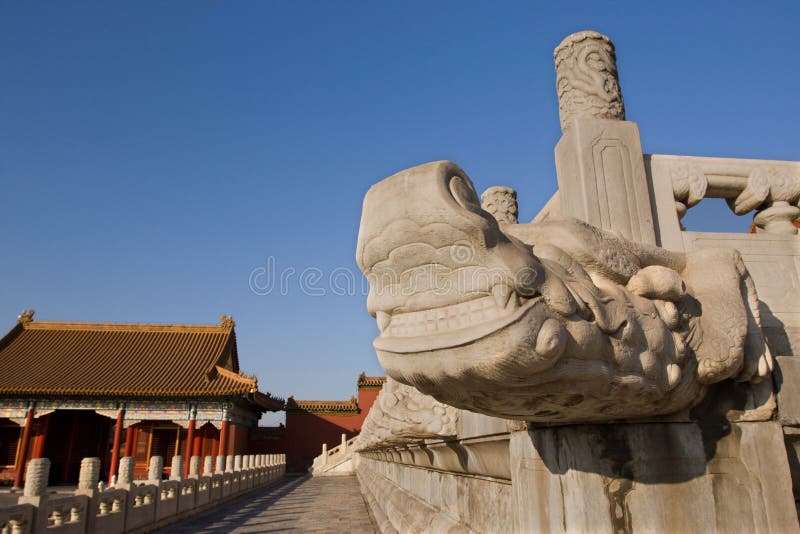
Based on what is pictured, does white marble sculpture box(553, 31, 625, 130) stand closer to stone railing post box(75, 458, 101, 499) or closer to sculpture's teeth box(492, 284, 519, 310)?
sculpture's teeth box(492, 284, 519, 310)

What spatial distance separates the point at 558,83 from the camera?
2.87 metres

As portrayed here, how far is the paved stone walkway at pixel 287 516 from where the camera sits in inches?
345

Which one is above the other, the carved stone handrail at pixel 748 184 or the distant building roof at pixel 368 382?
the distant building roof at pixel 368 382

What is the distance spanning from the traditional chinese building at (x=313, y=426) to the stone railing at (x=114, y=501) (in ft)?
42.0

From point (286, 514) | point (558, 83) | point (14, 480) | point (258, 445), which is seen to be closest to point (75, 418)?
point (14, 480)

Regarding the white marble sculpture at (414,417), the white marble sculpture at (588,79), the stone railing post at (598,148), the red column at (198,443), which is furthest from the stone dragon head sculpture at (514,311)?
the red column at (198,443)

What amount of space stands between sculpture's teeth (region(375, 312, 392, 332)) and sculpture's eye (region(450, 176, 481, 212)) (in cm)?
36

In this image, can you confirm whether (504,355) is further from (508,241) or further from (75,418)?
(75,418)

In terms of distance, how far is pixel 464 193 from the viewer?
1.20 meters

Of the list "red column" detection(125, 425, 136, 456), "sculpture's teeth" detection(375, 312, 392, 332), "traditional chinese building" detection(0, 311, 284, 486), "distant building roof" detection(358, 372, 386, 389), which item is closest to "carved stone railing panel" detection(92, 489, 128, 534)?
"sculpture's teeth" detection(375, 312, 392, 332)

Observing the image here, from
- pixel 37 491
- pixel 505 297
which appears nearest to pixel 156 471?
pixel 37 491

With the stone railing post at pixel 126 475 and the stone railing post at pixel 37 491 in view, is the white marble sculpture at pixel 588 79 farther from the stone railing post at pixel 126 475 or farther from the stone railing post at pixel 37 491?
the stone railing post at pixel 126 475

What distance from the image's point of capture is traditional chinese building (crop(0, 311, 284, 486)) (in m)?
19.8

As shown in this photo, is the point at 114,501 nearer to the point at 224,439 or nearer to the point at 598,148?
the point at 598,148
